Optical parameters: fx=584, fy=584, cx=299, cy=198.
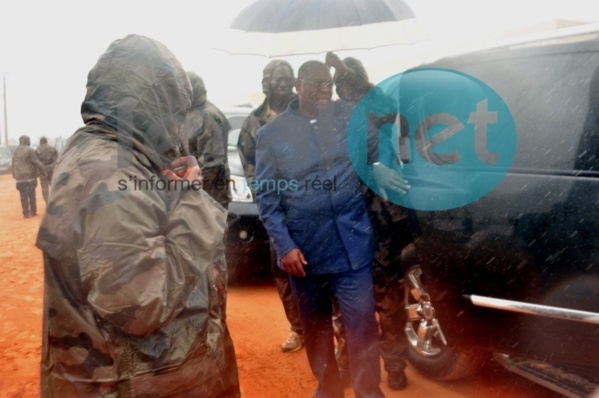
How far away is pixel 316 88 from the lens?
3184 millimetres

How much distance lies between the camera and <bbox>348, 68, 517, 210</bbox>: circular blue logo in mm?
2668

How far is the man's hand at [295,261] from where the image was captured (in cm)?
316

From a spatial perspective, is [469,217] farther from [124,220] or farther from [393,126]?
[124,220]

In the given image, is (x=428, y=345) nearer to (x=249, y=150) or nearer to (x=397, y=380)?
(x=397, y=380)

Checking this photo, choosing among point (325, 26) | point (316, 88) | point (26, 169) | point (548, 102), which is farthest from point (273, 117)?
point (26, 169)

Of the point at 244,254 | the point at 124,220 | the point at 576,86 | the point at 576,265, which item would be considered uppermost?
the point at 576,86

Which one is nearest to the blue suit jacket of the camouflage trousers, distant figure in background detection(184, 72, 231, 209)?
the camouflage trousers

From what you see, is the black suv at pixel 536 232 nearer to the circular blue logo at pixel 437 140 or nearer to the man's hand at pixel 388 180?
the circular blue logo at pixel 437 140

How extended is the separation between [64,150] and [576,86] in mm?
1981

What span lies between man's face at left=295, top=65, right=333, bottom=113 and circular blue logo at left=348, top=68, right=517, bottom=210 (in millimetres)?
203

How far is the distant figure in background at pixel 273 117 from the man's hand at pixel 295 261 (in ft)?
3.85

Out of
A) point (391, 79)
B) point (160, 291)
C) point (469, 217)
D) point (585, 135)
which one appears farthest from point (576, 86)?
point (160, 291)

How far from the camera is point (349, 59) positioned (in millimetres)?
3928

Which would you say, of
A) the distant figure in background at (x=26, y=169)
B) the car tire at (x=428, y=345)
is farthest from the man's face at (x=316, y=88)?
the distant figure in background at (x=26, y=169)
